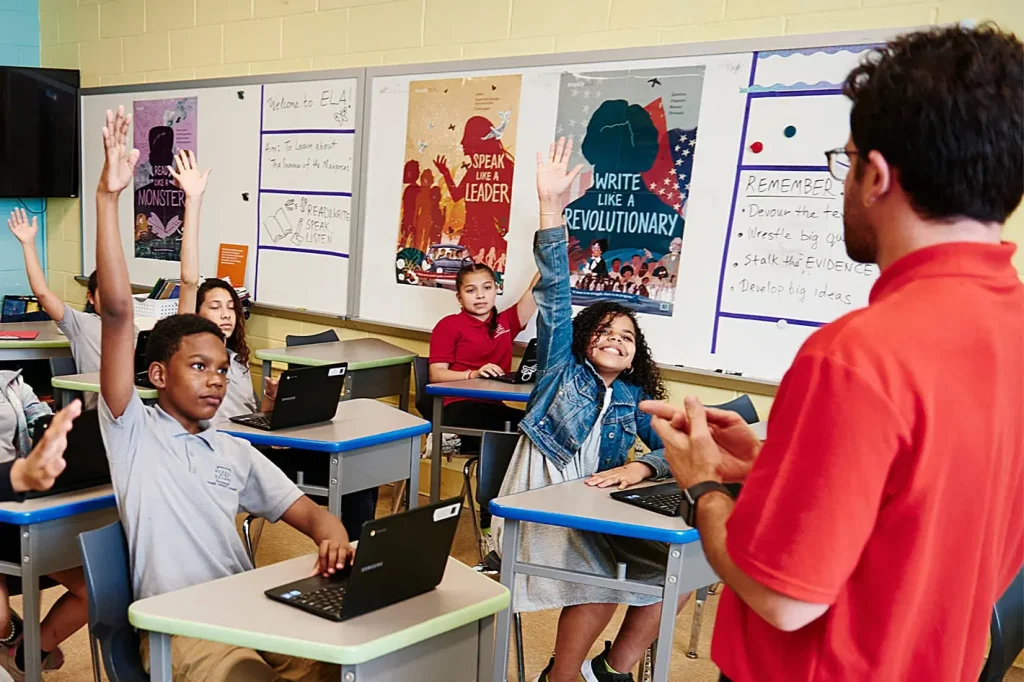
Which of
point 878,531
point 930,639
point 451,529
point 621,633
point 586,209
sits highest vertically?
point 586,209

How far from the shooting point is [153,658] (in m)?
1.53

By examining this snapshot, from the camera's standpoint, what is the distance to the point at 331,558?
66.9 inches

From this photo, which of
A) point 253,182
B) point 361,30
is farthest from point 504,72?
point 253,182

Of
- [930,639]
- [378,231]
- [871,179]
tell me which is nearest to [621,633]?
[930,639]

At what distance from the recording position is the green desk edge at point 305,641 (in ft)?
4.62

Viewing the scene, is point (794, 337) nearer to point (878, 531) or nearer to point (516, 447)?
point (516, 447)


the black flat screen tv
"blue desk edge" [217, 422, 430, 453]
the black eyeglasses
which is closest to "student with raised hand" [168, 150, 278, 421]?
"blue desk edge" [217, 422, 430, 453]

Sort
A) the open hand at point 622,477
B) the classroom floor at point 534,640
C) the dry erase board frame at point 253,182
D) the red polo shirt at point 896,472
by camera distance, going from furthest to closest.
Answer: the dry erase board frame at point 253,182
the classroom floor at point 534,640
the open hand at point 622,477
the red polo shirt at point 896,472

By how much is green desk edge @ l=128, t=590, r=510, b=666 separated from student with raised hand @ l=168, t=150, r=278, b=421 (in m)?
1.38

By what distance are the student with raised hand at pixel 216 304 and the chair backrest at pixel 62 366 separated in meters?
0.61

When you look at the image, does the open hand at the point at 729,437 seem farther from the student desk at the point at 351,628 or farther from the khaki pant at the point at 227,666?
the khaki pant at the point at 227,666

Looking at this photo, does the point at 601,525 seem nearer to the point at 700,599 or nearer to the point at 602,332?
the point at 602,332

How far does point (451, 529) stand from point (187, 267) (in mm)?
2265

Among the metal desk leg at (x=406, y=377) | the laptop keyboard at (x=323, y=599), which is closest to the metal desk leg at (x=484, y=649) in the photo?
the laptop keyboard at (x=323, y=599)
